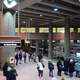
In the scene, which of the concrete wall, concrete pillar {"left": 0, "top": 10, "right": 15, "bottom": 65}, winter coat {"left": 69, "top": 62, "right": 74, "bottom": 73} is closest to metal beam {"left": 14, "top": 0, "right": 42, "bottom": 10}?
concrete pillar {"left": 0, "top": 10, "right": 15, "bottom": 65}

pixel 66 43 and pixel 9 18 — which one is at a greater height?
pixel 9 18

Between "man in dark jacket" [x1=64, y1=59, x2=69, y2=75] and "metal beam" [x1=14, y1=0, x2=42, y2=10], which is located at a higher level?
"metal beam" [x1=14, y1=0, x2=42, y2=10]

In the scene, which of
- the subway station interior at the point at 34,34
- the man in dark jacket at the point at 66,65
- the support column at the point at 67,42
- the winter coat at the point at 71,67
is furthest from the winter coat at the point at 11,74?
the support column at the point at 67,42

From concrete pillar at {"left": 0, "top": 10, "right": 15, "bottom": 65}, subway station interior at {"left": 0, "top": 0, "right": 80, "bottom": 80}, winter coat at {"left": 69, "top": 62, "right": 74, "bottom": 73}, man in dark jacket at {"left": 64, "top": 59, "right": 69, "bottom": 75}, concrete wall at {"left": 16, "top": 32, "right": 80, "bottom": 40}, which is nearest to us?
subway station interior at {"left": 0, "top": 0, "right": 80, "bottom": 80}

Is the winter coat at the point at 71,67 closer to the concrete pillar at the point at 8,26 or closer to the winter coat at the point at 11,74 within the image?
the concrete pillar at the point at 8,26

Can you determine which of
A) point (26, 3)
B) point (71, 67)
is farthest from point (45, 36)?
point (71, 67)

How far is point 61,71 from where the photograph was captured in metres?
21.0

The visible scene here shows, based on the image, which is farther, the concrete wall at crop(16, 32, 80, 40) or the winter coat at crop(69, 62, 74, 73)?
the concrete wall at crop(16, 32, 80, 40)

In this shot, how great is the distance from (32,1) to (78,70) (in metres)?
6.48

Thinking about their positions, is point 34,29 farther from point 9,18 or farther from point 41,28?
point 9,18

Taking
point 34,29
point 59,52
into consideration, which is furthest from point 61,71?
point 34,29

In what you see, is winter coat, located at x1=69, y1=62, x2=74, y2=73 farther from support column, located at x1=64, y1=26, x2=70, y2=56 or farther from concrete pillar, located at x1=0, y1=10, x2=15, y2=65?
support column, located at x1=64, y1=26, x2=70, y2=56

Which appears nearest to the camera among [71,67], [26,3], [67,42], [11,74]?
[11,74]

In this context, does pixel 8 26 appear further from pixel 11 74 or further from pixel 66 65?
pixel 11 74
